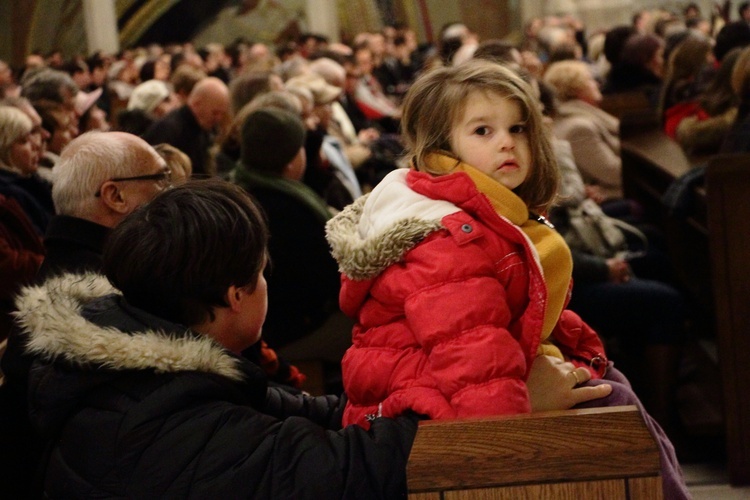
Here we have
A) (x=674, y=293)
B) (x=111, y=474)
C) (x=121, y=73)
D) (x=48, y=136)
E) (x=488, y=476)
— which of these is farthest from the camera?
(x=121, y=73)

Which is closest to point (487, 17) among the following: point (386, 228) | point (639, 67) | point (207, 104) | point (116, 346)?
point (639, 67)

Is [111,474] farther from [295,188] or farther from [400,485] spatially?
[295,188]

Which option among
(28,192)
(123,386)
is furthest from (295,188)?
(123,386)

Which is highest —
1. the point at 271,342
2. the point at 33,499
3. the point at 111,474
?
the point at 111,474

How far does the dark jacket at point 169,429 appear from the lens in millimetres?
1682

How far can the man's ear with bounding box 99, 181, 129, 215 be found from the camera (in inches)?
114

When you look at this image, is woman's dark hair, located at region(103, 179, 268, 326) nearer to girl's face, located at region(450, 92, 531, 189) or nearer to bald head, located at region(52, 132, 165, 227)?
girl's face, located at region(450, 92, 531, 189)

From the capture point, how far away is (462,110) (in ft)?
6.95

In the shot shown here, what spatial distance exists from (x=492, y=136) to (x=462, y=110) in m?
0.07

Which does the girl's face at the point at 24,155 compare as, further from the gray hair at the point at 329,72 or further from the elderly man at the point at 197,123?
the gray hair at the point at 329,72

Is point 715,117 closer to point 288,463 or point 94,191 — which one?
point 94,191

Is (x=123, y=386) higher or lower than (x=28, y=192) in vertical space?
higher

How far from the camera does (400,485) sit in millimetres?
1715

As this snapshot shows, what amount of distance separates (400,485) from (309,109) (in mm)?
4395
